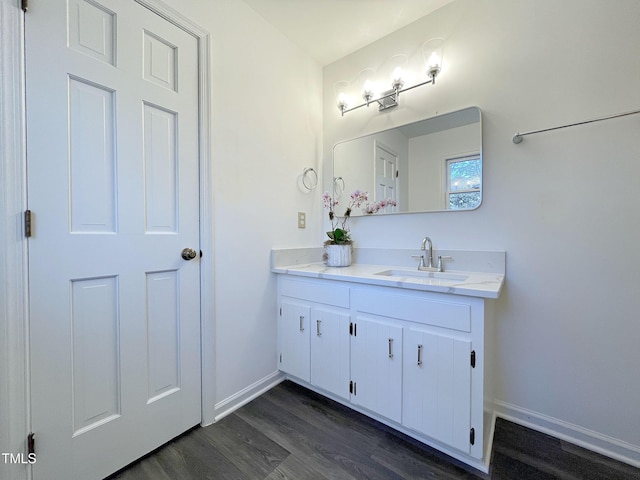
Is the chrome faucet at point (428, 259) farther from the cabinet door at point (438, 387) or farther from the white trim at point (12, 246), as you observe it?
the white trim at point (12, 246)

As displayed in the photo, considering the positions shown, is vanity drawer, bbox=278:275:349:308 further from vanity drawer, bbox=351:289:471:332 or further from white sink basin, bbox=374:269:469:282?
white sink basin, bbox=374:269:469:282

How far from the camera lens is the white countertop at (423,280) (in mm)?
1149

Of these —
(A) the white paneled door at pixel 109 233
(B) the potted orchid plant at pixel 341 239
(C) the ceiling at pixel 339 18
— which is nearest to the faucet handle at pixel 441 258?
(B) the potted orchid plant at pixel 341 239

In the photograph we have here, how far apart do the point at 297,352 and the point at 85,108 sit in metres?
1.66

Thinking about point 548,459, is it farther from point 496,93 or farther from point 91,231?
point 91,231

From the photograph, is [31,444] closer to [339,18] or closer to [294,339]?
[294,339]

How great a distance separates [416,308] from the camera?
4.21ft

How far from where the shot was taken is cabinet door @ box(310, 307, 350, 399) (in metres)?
1.54

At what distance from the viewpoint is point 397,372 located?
1344 mm

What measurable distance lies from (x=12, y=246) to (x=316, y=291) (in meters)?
1.31

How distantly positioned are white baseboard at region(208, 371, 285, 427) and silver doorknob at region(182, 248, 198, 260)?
86 centimetres

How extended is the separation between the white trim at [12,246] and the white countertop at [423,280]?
3.91 feet

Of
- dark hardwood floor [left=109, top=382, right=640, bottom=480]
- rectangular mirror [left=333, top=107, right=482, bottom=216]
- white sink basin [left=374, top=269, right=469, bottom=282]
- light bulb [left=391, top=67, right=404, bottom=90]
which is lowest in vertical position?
dark hardwood floor [left=109, top=382, right=640, bottom=480]

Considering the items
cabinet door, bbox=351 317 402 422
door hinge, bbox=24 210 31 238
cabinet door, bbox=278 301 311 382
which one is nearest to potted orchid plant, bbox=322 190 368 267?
cabinet door, bbox=278 301 311 382
